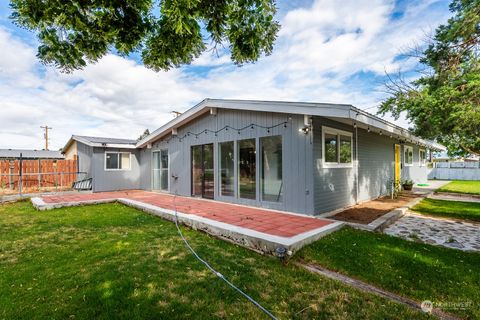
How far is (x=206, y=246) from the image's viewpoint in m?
4.19

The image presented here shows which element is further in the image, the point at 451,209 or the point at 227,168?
the point at 227,168

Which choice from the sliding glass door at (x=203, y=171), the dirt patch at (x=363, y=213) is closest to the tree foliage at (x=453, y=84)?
the dirt patch at (x=363, y=213)

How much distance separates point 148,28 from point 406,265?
4.49m

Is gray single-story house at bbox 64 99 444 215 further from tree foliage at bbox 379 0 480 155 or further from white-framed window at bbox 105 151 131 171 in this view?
tree foliage at bbox 379 0 480 155

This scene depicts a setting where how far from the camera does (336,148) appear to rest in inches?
273

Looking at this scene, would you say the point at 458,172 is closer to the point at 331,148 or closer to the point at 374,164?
the point at 374,164

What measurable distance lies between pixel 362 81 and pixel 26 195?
15720mm

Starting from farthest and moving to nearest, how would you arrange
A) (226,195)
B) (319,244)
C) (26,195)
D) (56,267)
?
(26,195) → (226,195) → (319,244) → (56,267)

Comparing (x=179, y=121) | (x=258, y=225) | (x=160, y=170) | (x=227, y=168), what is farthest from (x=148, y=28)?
(x=160, y=170)

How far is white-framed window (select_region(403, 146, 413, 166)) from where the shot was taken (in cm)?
1293

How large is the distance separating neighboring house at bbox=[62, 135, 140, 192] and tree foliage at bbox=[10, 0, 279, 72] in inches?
400

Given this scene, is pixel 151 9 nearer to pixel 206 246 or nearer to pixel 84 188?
pixel 206 246

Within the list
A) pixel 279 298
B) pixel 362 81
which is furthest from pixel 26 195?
pixel 362 81

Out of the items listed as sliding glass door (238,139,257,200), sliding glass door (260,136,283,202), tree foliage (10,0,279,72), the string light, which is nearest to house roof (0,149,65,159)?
the string light
